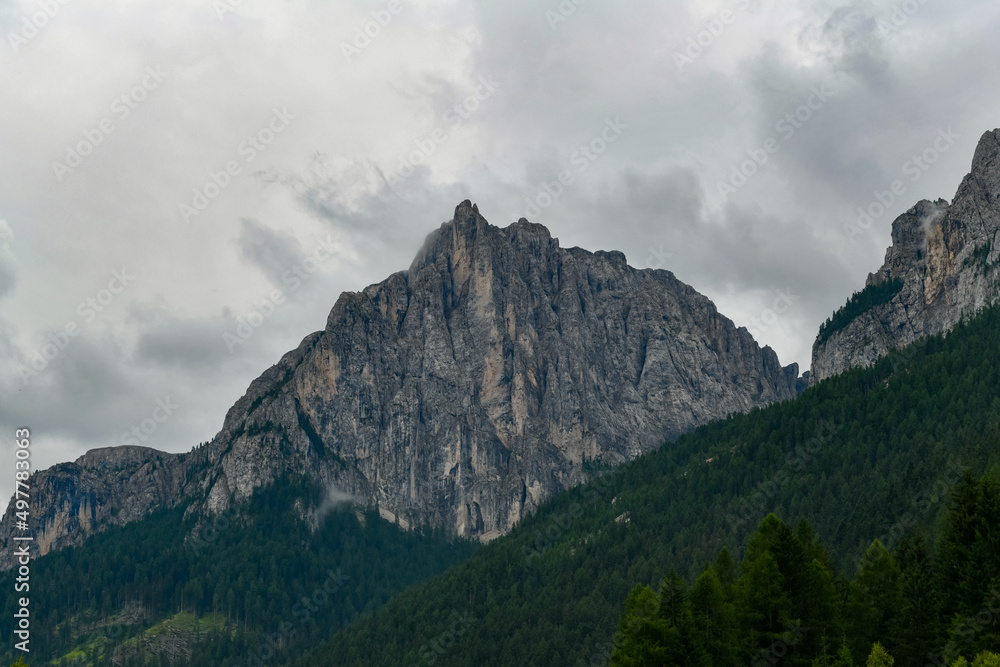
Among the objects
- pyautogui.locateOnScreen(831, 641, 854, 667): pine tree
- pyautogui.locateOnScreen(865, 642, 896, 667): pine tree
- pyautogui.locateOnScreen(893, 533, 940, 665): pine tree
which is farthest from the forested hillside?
pyautogui.locateOnScreen(865, 642, 896, 667): pine tree

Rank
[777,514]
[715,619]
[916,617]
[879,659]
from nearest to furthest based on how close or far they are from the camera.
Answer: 1. [879,659]
2. [916,617]
3. [715,619]
4. [777,514]

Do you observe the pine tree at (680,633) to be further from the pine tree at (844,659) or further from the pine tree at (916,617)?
the pine tree at (916,617)

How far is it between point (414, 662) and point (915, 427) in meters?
98.5

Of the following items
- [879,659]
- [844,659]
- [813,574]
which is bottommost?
[879,659]

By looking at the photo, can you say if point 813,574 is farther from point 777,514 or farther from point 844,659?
point 777,514

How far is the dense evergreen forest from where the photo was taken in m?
65.4

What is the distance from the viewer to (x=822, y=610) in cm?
6800

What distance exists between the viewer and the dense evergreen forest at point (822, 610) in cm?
6544

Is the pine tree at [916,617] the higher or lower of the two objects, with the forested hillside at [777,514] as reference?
lower

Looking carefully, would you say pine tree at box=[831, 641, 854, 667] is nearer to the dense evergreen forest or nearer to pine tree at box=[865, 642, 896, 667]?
the dense evergreen forest

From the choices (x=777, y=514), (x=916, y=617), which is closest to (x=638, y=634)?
(x=916, y=617)

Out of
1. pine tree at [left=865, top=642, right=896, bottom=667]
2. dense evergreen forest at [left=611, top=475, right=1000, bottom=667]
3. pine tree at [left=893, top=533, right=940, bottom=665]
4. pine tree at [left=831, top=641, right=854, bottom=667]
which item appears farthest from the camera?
pine tree at [left=893, top=533, right=940, bottom=665]

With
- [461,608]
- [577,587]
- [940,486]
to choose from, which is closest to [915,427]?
[940,486]
